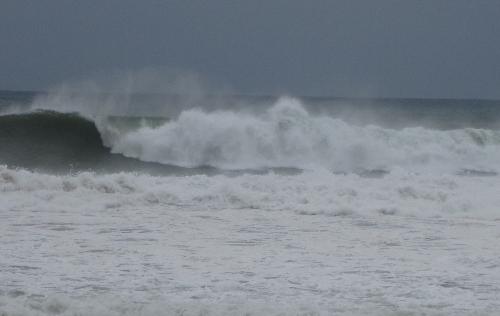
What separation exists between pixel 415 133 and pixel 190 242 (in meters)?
17.1

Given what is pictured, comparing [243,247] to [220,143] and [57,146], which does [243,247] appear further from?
[57,146]

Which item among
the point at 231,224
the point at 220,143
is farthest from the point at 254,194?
the point at 220,143

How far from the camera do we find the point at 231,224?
10.5 m

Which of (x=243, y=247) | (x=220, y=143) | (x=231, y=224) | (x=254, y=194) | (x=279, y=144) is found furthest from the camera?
(x=279, y=144)

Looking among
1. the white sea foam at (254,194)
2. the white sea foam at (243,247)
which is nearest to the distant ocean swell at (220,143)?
the white sea foam at (254,194)

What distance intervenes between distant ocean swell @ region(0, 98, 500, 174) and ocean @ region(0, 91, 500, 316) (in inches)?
2.3

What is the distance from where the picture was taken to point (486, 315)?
625cm

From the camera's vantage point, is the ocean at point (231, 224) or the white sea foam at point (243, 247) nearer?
the white sea foam at point (243, 247)

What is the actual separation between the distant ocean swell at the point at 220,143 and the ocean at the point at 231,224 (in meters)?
0.06

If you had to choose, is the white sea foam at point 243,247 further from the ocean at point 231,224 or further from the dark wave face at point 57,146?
the dark wave face at point 57,146

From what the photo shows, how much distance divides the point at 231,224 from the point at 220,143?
34.7ft

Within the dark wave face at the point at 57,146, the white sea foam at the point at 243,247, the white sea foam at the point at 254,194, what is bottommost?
the white sea foam at the point at 243,247

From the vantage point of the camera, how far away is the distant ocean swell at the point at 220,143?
20.2 m

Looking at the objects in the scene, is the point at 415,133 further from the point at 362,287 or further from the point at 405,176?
the point at 362,287
